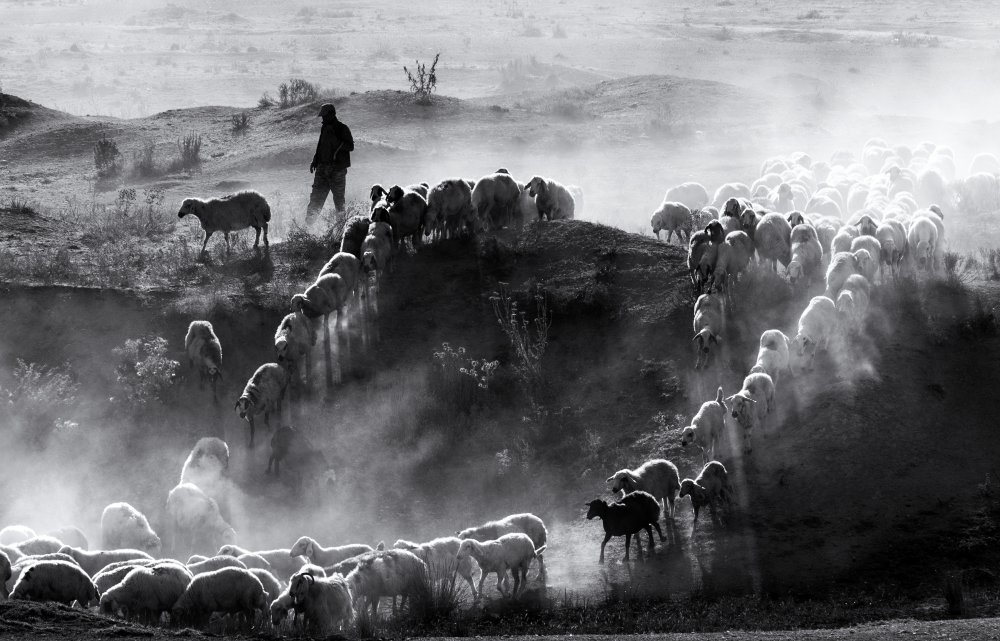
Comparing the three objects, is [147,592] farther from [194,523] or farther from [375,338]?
[375,338]

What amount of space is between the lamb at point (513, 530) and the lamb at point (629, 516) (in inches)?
23.9

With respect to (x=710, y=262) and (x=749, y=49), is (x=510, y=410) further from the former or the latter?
(x=749, y=49)

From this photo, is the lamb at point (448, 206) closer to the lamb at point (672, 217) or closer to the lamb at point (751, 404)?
A: the lamb at point (672, 217)

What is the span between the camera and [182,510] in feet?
41.5

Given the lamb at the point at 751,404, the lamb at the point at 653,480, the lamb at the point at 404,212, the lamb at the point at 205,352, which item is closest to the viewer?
the lamb at the point at 653,480

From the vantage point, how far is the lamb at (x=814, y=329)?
14.3m

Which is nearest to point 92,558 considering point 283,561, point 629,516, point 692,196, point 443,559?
point 283,561

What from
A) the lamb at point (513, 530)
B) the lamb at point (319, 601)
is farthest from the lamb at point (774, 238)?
the lamb at point (319, 601)

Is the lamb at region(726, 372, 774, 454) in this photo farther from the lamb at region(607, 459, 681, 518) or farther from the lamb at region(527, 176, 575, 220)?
the lamb at region(527, 176, 575, 220)

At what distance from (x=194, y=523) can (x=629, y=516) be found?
4690 mm

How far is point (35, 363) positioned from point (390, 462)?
5.34m

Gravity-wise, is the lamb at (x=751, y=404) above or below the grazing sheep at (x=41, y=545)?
above

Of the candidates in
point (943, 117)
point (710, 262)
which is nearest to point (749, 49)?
point (943, 117)

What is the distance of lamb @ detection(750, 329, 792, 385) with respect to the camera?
13.8m
